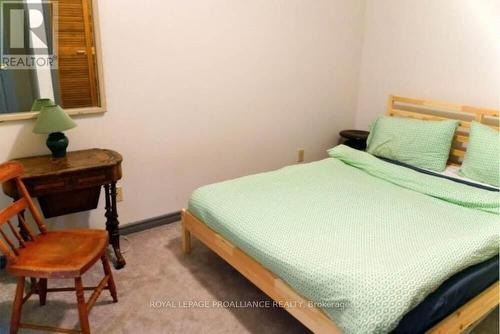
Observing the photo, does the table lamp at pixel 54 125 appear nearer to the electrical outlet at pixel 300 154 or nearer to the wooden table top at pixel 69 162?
the wooden table top at pixel 69 162

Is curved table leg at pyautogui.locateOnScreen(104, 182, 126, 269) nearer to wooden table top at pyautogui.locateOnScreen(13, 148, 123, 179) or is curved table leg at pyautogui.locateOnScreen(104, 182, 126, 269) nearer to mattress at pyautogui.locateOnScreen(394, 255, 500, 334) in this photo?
wooden table top at pyautogui.locateOnScreen(13, 148, 123, 179)

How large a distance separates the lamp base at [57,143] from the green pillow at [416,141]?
2.32 meters

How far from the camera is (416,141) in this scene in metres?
2.93

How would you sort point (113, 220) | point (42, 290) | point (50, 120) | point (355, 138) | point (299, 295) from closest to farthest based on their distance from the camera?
point (299, 295) → point (42, 290) → point (50, 120) → point (113, 220) → point (355, 138)

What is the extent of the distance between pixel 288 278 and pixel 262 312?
49 cm

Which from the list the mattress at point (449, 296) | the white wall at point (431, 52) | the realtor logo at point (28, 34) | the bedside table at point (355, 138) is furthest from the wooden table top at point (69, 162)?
the white wall at point (431, 52)

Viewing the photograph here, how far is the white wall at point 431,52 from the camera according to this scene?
9.41 ft

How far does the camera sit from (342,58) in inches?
146

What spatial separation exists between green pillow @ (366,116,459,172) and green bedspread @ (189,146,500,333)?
0.26 metres

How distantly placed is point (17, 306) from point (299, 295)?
4.25ft

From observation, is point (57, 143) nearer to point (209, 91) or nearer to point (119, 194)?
point (119, 194)

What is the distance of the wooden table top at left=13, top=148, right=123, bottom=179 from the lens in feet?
6.90

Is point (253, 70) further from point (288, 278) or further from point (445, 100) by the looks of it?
point (288, 278)

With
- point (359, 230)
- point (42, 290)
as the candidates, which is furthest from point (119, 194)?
point (359, 230)
